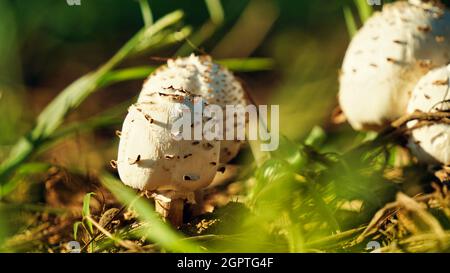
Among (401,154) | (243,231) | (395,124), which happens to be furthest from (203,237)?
(401,154)

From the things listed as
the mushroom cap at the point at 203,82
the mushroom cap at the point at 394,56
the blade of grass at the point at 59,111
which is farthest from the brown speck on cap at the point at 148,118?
the mushroom cap at the point at 394,56

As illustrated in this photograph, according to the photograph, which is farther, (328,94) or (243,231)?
(328,94)

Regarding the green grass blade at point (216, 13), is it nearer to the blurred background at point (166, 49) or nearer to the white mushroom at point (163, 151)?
the blurred background at point (166, 49)

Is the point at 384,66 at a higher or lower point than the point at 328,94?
lower

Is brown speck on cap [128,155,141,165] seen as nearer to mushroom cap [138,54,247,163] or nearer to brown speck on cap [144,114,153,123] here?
brown speck on cap [144,114,153,123]

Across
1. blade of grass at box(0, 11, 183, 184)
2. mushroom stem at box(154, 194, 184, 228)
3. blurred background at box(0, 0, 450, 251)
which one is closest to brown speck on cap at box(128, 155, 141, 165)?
mushroom stem at box(154, 194, 184, 228)
